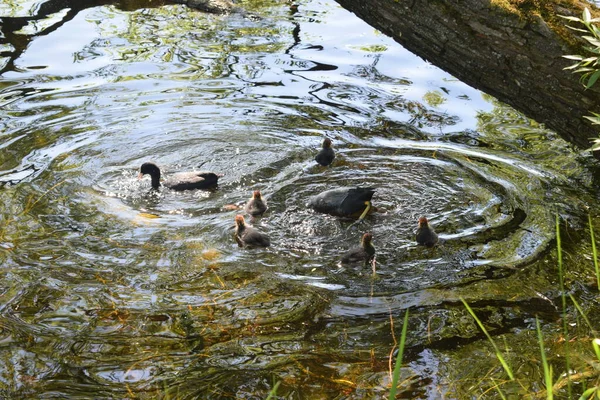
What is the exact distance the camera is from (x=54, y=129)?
8.82 m

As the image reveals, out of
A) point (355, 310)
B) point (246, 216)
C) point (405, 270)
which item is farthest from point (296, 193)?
point (355, 310)

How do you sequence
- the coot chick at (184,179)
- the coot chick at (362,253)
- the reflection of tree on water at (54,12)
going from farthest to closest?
1. the reflection of tree on water at (54,12)
2. the coot chick at (184,179)
3. the coot chick at (362,253)

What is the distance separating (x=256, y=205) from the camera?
698cm

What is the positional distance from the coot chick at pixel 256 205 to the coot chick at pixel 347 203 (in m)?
0.49

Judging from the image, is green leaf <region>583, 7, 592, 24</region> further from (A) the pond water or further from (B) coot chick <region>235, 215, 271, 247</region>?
(B) coot chick <region>235, 215, 271, 247</region>

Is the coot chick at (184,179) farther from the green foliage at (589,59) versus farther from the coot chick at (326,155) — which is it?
the green foliage at (589,59)

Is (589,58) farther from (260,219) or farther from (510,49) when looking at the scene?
(260,219)

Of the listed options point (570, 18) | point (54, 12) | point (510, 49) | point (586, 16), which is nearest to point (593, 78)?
point (586, 16)

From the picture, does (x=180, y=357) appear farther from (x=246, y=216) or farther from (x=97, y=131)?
(x=97, y=131)

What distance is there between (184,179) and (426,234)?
8.31 feet

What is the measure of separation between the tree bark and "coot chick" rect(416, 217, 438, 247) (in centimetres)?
121

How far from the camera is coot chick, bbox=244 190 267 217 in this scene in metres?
6.93

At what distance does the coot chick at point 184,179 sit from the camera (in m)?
7.51

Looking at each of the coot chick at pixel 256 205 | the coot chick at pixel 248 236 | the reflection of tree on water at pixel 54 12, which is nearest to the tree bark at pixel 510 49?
the coot chick at pixel 256 205
